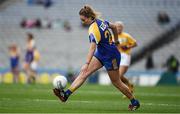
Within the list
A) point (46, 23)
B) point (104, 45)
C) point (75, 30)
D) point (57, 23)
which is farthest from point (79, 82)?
point (46, 23)

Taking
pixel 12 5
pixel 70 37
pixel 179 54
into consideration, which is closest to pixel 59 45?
pixel 70 37

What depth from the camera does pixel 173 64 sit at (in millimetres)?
44312

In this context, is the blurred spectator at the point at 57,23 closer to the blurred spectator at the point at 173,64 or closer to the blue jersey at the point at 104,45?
the blurred spectator at the point at 173,64

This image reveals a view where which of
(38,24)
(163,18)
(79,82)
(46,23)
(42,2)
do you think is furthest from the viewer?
(42,2)

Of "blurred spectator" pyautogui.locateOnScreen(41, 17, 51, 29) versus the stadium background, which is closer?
the stadium background

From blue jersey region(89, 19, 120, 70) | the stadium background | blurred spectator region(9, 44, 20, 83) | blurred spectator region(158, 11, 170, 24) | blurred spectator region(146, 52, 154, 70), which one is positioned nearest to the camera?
blue jersey region(89, 19, 120, 70)

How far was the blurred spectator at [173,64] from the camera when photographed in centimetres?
4375

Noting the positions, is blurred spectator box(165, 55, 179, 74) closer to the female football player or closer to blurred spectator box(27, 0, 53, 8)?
blurred spectator box(27, 0, 53, 8)

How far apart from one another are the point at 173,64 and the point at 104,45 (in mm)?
26854

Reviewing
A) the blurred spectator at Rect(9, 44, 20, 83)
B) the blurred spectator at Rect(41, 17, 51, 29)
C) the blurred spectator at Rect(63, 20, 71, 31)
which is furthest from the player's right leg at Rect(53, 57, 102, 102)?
the blurred spectator at Rect(41, 17, 51, 29)

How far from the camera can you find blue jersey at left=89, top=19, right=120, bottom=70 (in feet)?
58.1

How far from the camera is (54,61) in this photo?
4581cm

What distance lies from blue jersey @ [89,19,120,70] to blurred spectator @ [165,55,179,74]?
84.8 feet

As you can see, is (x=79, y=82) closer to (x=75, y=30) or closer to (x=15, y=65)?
(x=15, y=65)
